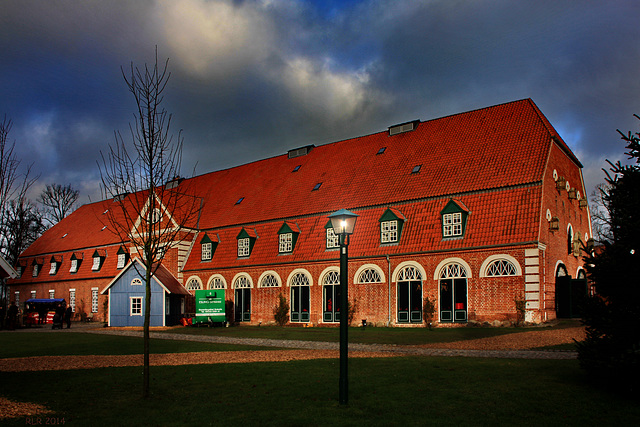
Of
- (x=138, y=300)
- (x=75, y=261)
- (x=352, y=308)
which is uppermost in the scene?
(x=75, y=261)

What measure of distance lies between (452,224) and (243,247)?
1615 cm

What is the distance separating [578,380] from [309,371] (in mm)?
6314

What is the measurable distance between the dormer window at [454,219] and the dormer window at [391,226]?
2716 millimetres

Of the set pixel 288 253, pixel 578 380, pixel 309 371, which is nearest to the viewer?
pixel 578 380

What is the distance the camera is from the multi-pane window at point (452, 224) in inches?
1144

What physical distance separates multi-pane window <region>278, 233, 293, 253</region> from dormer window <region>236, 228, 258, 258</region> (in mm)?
2882

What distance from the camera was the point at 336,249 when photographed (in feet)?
111

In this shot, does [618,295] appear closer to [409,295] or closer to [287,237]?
[409,295]

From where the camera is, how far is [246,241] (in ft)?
128

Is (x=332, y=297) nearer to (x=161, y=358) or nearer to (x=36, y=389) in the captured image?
(x=161, y=358)

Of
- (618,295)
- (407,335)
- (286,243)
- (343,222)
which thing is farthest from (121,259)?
(618,295)

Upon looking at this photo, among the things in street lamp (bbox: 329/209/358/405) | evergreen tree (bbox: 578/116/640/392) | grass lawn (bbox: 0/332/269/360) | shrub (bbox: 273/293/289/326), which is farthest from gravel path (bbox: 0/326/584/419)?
shrub (bbox: 273/293/289/326)

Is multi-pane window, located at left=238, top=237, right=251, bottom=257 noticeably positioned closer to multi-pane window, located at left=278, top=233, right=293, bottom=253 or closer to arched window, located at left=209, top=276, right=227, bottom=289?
arched window, located at left=209, top=276, right=227, bottom=289

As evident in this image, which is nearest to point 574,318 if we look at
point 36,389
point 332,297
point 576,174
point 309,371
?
point 576,174
